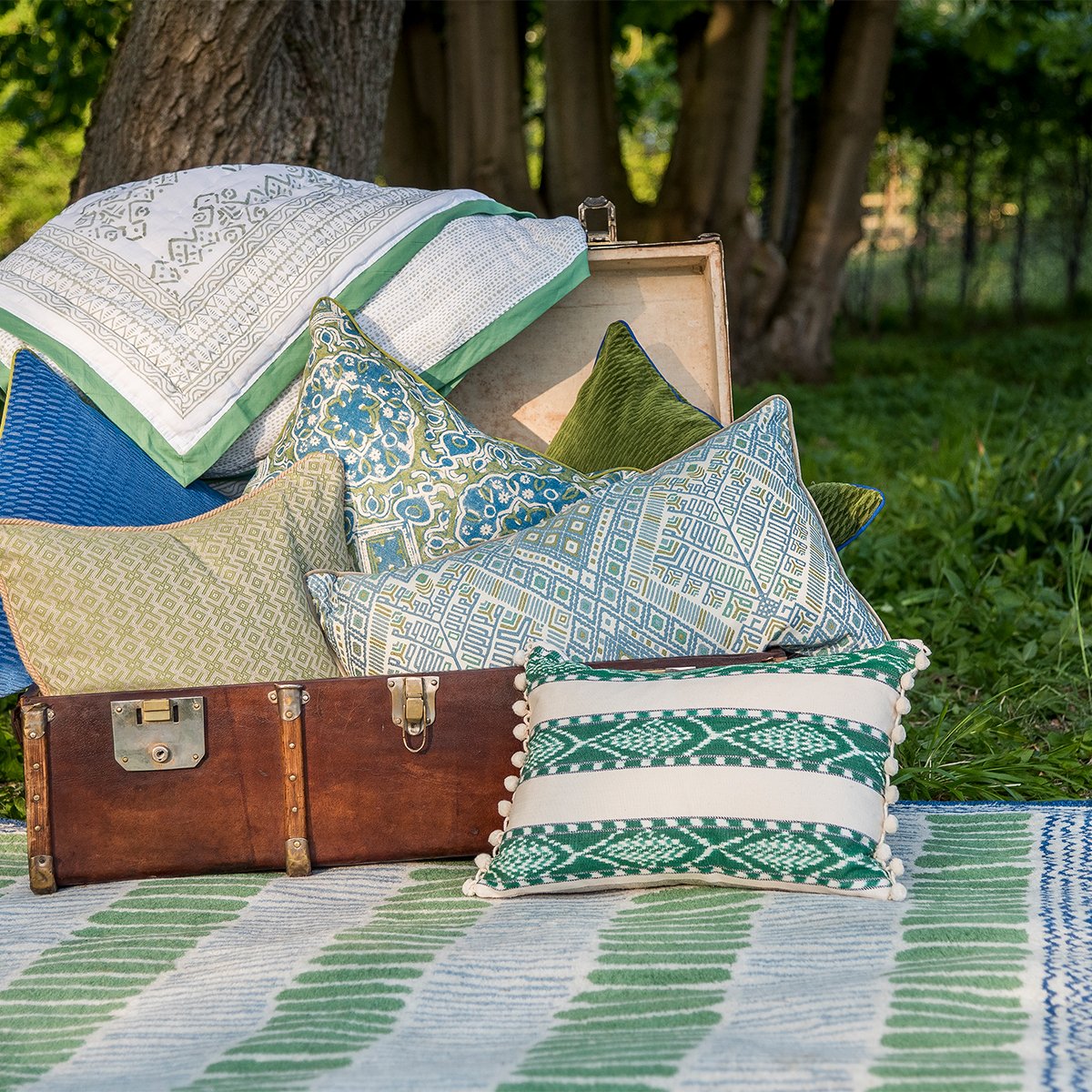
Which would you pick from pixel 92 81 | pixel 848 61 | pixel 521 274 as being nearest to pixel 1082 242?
pixel 848 61

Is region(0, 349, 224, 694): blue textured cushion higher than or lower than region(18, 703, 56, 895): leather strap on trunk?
higher

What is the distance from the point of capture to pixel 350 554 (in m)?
2.48

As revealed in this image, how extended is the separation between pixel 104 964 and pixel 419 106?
7.41 metres

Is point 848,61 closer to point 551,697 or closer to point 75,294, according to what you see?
point 75,294

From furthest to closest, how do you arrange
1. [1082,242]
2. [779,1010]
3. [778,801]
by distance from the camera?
1. [1082,242]
2. [778,801]
3. [779,1010]

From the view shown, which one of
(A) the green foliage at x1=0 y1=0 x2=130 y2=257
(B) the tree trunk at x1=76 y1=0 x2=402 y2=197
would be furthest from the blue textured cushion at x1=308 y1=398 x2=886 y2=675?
(A) the green foliage at x1=0 y1=0 x2=130 y2=257

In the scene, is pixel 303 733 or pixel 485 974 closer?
pixel 485 974

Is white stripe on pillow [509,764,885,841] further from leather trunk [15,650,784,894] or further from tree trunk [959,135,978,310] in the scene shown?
tree trunk [959,135,978,310]

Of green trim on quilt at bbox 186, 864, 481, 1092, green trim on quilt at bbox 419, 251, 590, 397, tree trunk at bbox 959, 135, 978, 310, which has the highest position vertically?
tree trunk at bbox 959, 135, 978, 310

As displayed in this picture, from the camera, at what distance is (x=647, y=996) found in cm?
148

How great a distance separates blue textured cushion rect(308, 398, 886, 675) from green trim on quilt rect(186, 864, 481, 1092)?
1.35 ft

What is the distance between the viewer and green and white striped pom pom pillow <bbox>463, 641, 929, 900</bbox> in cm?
178

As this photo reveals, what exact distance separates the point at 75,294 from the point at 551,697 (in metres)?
1.57

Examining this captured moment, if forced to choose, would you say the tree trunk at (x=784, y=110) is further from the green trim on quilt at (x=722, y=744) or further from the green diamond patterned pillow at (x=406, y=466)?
the green trim on quilt at (x=722, y=744)
